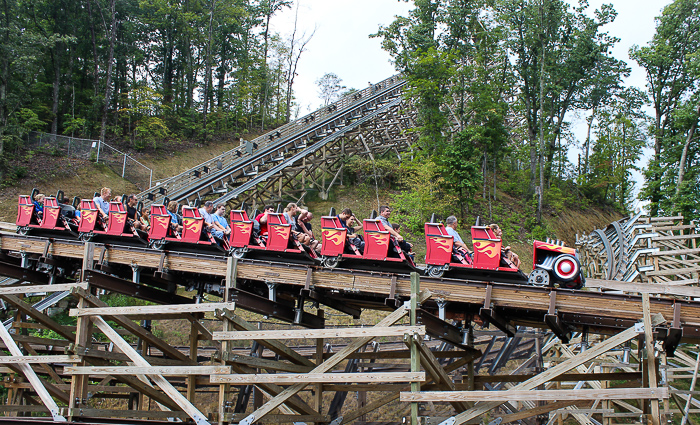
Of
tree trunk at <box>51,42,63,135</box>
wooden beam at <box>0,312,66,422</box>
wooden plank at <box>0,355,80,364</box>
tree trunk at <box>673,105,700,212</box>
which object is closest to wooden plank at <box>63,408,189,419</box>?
wooden beam at <box>0,312,66,422</box>

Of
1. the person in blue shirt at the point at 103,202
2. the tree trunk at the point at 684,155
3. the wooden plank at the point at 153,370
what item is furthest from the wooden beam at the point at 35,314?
the tree trunk at the point at 684,155

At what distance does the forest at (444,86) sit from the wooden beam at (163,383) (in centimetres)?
1563

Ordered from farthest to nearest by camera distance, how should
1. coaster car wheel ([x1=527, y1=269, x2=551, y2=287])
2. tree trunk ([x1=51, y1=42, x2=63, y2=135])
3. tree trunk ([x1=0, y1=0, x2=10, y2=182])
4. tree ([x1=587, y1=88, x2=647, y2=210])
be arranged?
tree ([x1=587, y1=88, x2=647, y2=210]) → tree trunk ([x1=51, y1=42, x2=63, y2=135]) → tree trunk ([x1=0, y1=0, x2=10, y2=182]) → coaster car wheel ([x1=527, y1=269, x2=551, y2=287])

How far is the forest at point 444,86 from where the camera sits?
958 inches

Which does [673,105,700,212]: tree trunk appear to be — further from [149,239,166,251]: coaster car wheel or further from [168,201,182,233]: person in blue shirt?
[149,239,166,251]: coaster car wheel

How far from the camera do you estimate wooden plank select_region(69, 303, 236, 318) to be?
8.80m

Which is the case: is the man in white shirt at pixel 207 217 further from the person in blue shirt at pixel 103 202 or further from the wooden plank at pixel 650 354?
the wooden plank at pixel 650 354

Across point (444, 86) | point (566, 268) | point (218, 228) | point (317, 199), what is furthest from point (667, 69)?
point (218, 228)

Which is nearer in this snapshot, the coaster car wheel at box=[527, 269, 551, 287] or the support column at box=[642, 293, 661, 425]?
the support column at box=[642, 293, 661, 425]

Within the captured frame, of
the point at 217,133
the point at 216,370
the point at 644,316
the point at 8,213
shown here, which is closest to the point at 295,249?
the point at 216,370

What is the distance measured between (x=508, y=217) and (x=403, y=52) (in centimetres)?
989

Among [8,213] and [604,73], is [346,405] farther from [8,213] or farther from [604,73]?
[604,73]

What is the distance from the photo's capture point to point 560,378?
29.2ft

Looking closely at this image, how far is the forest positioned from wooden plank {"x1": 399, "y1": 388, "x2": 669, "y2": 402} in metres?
15.8
